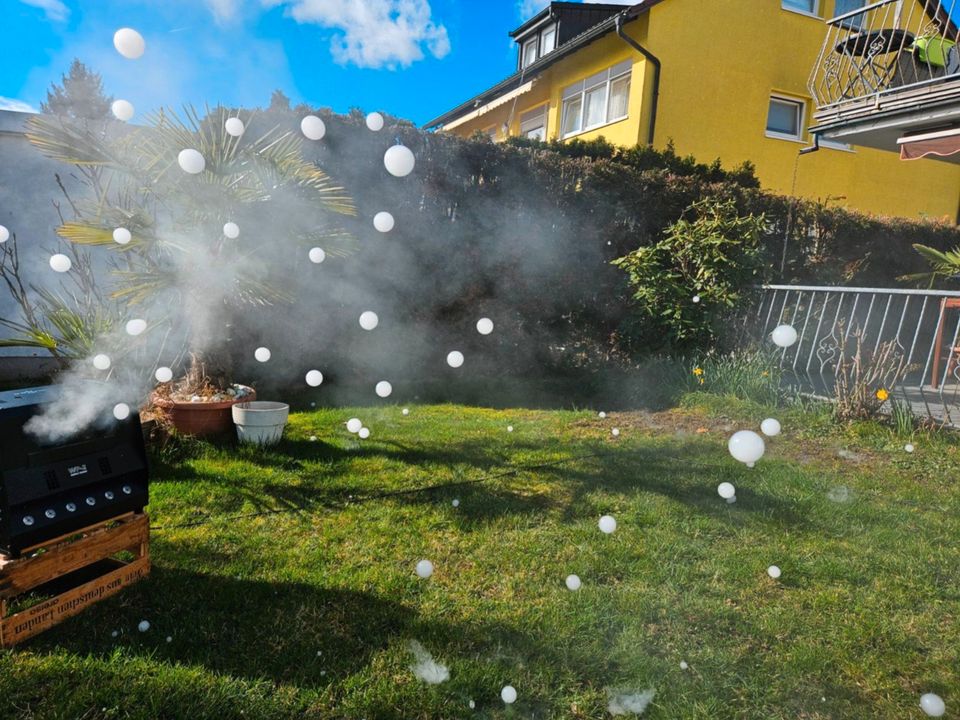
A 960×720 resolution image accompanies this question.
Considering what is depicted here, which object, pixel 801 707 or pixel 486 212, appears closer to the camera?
pixel 801 707

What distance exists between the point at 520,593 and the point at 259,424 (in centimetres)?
215

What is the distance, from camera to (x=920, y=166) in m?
13.2

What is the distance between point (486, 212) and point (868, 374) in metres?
3.63

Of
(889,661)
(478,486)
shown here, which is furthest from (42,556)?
(889,661)

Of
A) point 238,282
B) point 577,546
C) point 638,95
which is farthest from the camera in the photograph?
point 638,95

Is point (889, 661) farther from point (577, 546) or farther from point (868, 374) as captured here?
point (868, 374)

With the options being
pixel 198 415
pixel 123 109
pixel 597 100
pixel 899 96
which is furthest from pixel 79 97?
pixel 597 100

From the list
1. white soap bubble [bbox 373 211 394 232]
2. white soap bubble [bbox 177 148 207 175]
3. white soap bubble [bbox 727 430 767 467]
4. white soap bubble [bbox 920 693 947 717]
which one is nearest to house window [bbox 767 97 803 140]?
white soap bubble [bbox 373 211 394 232]

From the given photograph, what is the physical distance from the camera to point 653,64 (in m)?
10.5

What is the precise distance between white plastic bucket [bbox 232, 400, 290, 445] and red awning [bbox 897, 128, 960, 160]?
22.6 ft

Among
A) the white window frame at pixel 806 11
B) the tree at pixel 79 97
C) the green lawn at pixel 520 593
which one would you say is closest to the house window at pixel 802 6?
the white window frame at pixel 806 11

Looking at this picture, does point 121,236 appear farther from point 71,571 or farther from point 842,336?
point 842,336

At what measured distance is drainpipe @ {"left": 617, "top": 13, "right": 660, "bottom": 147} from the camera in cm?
1027

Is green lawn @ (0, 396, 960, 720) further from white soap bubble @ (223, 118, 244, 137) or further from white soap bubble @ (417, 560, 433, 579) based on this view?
white soap bubble @ (223, 118, 244, 137)
